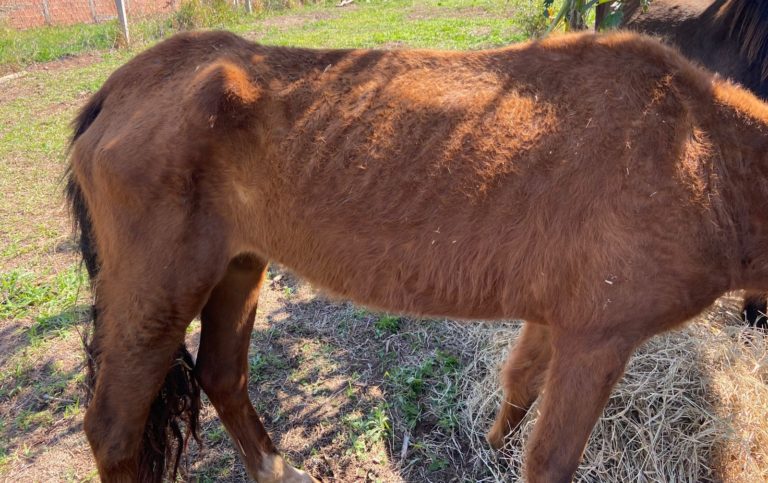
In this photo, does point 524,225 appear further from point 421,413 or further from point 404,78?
point 421,413

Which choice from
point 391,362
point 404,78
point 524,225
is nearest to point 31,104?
point 391,362

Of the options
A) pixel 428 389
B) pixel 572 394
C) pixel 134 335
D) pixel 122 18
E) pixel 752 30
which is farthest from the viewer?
pixel 122 18

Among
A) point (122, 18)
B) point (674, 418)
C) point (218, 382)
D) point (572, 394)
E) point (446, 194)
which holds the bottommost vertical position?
point (674, 418)

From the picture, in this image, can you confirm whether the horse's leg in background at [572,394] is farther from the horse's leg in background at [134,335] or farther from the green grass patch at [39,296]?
the green grass patch at [39,296]

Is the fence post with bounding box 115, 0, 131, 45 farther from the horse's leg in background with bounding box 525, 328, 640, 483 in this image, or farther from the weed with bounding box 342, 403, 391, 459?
the horse's leg in background with bounding box 525, 328, 640, 483

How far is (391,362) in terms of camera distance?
3461mm

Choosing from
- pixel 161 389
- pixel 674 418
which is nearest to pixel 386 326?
pixel 161 389

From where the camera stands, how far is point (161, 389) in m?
2.47

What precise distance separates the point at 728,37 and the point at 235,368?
3.95 metres

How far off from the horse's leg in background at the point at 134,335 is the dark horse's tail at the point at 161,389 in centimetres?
9

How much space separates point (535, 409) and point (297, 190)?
1.70 meters

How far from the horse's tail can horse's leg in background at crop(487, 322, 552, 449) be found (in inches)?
97.9

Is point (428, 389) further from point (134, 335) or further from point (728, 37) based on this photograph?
point (728, 37)

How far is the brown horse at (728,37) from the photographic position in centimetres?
371
